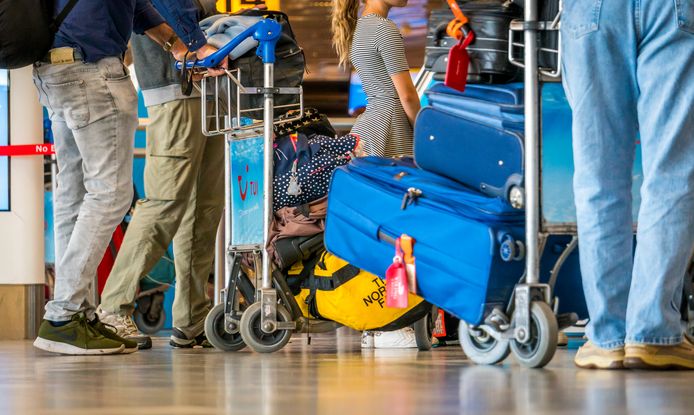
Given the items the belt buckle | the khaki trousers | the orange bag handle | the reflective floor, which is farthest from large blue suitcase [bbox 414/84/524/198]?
the khaki trousers

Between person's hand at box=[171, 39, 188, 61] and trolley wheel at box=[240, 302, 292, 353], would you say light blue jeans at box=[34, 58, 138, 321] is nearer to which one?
person's hand at box=[171, 39, 188, 61]

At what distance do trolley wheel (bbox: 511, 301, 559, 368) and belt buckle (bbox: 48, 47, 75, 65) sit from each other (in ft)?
6.23

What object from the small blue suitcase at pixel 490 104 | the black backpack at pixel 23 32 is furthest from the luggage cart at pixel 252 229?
the small blue suitcase at pixel 490 104

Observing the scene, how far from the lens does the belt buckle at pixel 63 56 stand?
389 cm

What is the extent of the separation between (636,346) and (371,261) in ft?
3.07

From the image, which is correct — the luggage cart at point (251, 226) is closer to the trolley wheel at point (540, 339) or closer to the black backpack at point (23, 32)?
the black backpack at point (23, 32)

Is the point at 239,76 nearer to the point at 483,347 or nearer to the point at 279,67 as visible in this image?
the point at 279,67

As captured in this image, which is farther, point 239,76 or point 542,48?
point 239,76

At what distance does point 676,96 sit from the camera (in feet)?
9.21

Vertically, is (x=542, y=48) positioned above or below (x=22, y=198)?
above

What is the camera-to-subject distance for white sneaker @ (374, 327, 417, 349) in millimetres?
4434

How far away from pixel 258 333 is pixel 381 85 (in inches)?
43.8

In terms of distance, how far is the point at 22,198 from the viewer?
602 centimetres

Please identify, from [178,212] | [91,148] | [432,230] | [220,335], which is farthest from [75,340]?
[432,230]
